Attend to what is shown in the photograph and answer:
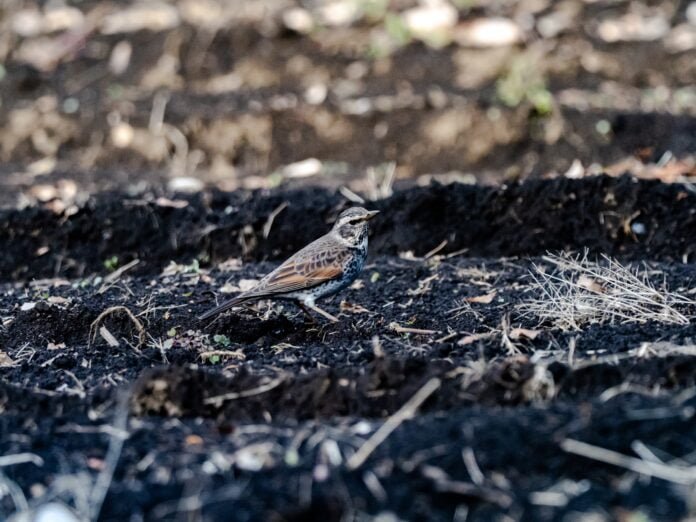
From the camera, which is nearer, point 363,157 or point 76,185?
point 76,185

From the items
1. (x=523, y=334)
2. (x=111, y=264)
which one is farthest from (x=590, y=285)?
(x=111, y=264)

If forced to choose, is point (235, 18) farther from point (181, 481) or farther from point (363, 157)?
point (181, 481)

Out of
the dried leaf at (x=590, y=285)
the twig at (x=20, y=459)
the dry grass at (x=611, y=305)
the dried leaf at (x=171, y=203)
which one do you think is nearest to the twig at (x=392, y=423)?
the twig at (x=20, y=459)

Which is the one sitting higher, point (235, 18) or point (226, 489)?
point (226, 489)

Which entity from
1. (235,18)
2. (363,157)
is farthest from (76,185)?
(235,18)

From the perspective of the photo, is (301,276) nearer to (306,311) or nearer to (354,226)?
(306,311)
